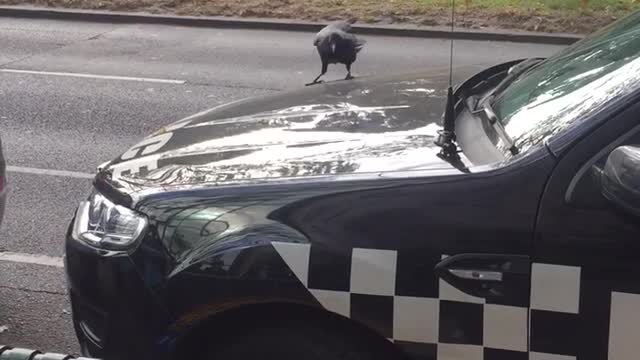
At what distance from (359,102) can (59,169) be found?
13.5ft

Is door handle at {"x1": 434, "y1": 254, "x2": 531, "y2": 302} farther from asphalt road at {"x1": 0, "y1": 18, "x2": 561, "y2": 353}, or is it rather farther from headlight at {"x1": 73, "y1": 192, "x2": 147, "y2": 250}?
asphalt road at {"x1": 0, "y1": 18, "x2": 561, "y2": 353}

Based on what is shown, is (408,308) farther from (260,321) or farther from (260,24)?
(260,24)

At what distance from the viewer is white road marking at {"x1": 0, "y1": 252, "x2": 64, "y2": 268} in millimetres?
5391

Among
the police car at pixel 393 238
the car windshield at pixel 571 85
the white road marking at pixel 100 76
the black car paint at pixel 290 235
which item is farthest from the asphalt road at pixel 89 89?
the black car paint at pixel 290 235

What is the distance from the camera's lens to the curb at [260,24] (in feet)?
41.9

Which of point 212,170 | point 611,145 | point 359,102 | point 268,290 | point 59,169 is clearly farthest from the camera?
point 59,169

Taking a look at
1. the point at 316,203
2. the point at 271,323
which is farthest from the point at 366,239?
the point at 271,323

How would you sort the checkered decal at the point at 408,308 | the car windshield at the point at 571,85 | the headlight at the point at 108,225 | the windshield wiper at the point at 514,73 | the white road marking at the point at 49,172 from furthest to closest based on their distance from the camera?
the white road marking at the point at 49,172, the windshield wiper at the point at 514,73, the headlight at the point at 108,225, the car windshield at the point at 571,85, the checkered decal at the point at 408,308

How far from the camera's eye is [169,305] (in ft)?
9.60

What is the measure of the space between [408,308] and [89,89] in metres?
7.98

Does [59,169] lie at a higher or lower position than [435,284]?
lower

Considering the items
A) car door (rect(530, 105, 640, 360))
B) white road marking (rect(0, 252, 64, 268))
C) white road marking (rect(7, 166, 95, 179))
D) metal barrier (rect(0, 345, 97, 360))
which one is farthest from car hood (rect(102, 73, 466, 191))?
white road marking (rect(7, 166, 95, 179))

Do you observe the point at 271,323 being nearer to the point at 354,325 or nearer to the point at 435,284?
the point at 354,325

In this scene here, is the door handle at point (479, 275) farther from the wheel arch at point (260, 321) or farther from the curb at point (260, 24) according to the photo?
the curb at point (260, 24)
